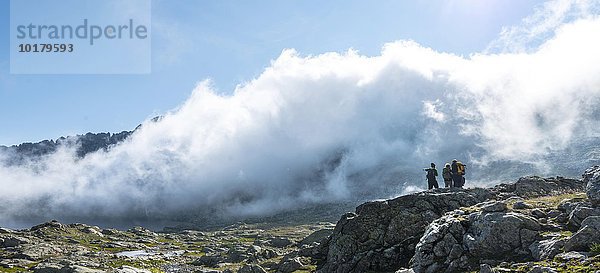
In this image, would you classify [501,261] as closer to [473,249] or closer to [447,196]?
[473,249]

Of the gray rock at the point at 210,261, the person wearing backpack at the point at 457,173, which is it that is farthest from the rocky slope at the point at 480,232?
the gray rock at the point at 210,261

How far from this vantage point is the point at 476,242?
1163 inches

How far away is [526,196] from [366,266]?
17.7 m

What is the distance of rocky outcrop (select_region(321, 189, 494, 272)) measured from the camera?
40250 mm

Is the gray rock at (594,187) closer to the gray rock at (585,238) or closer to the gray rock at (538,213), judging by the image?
the gray rock at (585,238)

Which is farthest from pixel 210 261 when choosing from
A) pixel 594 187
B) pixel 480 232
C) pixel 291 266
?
pixel 594 187

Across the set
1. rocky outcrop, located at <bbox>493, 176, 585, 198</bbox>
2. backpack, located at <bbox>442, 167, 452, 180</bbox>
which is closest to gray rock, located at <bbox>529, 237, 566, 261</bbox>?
rocky outcrop, located at <bbox>493, 176, 585, 198</bbox>

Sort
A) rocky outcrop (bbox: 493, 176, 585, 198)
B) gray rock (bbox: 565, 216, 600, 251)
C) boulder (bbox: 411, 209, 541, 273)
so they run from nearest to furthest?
gray rock (bbox: 565, 216, 600, 251) → boulder (bbox: 411, 209, 541, 273) → rocky outcrop (bbox: 493, 176, 585, 198)

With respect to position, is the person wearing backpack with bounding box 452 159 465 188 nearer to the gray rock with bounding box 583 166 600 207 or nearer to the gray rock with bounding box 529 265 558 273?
the gray rock with bounding box 583 166 600 207

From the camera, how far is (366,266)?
1609 inches

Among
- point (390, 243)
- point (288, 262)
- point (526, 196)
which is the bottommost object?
point (288, 262)

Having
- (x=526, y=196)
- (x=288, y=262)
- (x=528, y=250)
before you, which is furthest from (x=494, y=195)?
(x=288, y=262)

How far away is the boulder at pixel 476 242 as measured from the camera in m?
28.1

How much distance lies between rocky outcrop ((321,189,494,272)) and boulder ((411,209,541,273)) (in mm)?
7140
